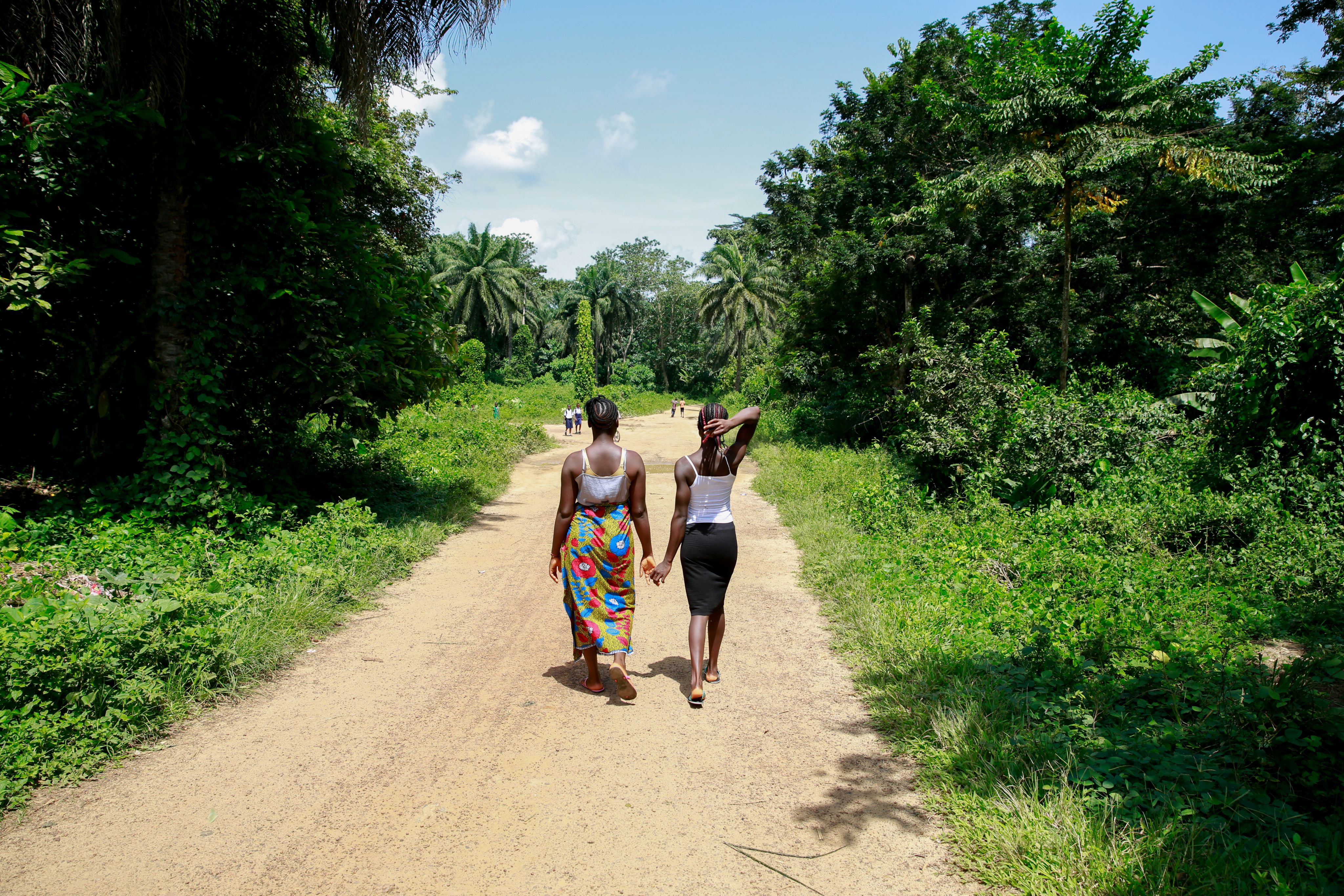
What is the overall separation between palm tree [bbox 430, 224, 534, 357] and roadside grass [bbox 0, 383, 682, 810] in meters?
40.2

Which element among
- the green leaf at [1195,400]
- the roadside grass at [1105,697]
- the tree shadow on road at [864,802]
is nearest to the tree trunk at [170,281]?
the roadside grass at [1105,697]

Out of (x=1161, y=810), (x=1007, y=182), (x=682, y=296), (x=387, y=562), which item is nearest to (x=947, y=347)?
(x=1007, y=182)

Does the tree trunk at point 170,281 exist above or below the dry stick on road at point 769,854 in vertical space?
above

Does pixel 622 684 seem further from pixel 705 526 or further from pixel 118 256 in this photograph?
pixel 118 256

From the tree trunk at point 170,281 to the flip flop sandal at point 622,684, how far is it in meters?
5.79

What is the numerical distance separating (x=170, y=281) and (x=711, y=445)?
644 centimetres

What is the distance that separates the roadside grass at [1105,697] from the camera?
2.96m

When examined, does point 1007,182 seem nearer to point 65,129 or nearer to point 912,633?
point 912,633

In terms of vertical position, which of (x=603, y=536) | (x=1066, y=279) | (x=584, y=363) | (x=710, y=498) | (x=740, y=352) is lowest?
(x=603, y=536)

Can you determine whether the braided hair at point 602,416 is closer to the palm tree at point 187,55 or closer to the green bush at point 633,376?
the palm tree at point 187,55

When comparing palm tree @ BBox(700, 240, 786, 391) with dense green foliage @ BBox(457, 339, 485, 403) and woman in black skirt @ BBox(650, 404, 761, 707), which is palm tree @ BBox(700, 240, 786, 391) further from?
woman in black skirt @ BBox(650, 404, 761, 707)

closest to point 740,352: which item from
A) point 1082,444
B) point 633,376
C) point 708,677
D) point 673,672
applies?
point 633,376

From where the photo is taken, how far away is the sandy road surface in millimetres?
3057

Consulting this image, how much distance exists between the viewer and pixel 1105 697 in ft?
13.8
